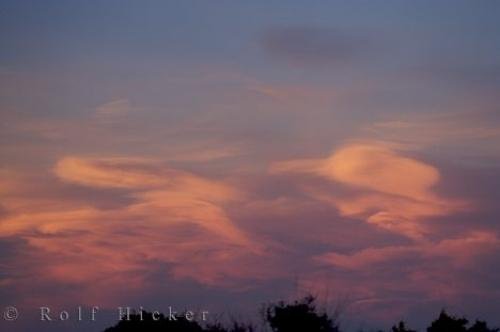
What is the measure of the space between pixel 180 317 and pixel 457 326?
12.7m

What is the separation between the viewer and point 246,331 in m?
42.5

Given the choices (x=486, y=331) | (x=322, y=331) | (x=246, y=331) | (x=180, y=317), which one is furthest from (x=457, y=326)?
(x=180, y=317)

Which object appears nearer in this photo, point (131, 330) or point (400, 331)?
point (131, 330)

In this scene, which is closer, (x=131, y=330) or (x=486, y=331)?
(x=131, y=330)

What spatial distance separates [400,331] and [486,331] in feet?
13.2

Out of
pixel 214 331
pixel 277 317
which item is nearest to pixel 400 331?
pixel 277 317

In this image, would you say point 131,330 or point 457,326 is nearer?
point 131,330

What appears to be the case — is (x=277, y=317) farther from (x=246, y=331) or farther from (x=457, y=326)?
(x=457, y=326)

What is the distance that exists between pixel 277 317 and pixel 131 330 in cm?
659

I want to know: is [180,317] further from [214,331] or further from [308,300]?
[308,300]

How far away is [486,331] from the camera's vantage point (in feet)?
139

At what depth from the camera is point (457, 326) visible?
42.1 m

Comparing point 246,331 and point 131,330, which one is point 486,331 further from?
point 131,330

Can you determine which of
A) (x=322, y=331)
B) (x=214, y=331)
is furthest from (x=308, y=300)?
(x=214, y=331)
